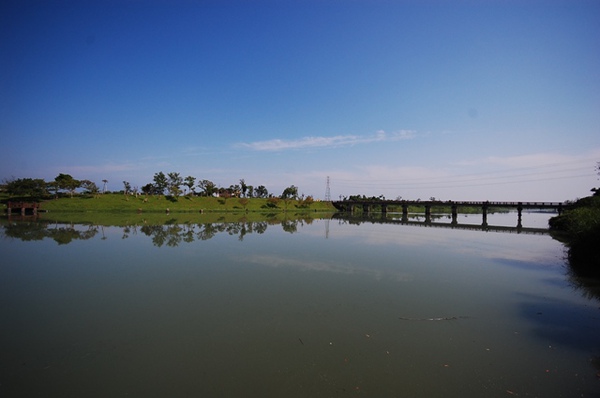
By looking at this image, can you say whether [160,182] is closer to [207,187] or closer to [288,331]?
[207,187]

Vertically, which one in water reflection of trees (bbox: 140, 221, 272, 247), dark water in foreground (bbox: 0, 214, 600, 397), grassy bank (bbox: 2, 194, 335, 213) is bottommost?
dark water in foreground (bbox: 0, 214, 600, 397)

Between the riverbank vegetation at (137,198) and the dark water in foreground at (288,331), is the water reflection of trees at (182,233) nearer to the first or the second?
the dark water in foreground at (288,331)

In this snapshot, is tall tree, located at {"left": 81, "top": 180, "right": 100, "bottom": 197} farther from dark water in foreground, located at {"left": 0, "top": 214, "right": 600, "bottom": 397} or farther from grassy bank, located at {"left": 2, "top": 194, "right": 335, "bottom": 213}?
dark water in foreground, located at {"left": 0, "top": 214, "right": 600, "bottom": 397}

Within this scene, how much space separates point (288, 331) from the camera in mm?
6223

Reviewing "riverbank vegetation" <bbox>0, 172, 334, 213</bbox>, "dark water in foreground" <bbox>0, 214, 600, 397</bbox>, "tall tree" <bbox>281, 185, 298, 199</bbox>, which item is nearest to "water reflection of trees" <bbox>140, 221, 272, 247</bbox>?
"dark water in foreground" <bbox>0, 214, 600, 397</bbox>

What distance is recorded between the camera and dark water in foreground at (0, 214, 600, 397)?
445cm

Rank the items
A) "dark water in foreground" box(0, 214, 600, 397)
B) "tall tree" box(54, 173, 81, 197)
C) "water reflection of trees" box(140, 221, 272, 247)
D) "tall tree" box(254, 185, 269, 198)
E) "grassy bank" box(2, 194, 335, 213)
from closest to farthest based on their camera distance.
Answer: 1. "dark water in foreground" box(0, 214, 600, 397)
2. "water reflection of trees" box(140, 221, 272, 247)
3. "grassy bank" box(2, 194, 335, 213)
4. "tall tree" box(54, 173, 81, 197)
5. "tall tree" box(254, 185, 269, 198)

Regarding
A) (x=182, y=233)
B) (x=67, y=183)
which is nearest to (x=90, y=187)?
(x=67, y=183)

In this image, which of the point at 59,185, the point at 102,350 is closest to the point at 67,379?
the point at 102,350

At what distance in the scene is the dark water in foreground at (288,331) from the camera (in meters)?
4.45

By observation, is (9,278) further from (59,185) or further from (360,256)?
(59,185)

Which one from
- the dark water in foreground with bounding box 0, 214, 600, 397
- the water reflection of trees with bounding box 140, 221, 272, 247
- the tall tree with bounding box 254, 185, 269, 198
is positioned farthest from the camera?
the tall tree with bounding box 254, 185, 269, 198

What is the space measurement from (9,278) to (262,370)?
1019 cm

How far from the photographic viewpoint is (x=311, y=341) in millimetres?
5816
